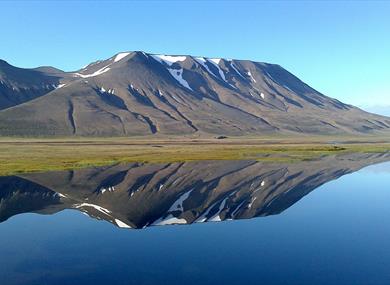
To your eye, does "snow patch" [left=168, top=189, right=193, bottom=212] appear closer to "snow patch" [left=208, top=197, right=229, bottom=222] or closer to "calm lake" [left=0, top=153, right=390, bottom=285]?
"calm lake" [left=0, top=153, right=390, bottom=285]

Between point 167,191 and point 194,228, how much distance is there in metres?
19.6

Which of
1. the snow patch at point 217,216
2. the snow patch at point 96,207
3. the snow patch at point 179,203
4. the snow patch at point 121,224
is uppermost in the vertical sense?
the snow patch at point 217,216

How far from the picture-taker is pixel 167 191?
58.9 meters

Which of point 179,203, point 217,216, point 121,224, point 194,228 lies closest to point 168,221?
point 194,228

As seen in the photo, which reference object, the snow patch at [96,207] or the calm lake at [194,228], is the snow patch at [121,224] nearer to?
the calm lake at [194,228]

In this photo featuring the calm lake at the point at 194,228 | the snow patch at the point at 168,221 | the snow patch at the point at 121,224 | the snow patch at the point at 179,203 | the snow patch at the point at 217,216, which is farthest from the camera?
the snow patch at the point at 179,203

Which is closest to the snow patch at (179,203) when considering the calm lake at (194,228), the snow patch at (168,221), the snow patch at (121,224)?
the calm lake at (194,228)

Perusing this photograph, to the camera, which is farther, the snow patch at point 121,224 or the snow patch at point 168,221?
the snow patch at point 168,221

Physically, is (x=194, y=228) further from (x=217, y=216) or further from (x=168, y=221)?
(x=217, y=216)

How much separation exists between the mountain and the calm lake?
6.5 inches

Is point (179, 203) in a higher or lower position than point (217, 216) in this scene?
Answer: lower

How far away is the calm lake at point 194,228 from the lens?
2691 cm

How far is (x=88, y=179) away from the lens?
6994 centimetres

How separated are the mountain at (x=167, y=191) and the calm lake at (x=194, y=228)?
165 millimetres
